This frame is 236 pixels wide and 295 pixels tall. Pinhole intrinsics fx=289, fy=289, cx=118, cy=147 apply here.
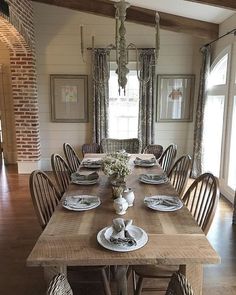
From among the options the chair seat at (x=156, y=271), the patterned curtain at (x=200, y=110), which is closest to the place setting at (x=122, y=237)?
the chair seat at (x=156, y=271)

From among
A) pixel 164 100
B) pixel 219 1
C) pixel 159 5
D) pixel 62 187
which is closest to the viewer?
pixel 62 187

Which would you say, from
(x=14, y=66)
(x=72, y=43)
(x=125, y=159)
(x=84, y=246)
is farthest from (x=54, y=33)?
(x=84, y=246)

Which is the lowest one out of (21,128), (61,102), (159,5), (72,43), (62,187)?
(62,187)

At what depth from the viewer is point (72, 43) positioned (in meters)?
5.66

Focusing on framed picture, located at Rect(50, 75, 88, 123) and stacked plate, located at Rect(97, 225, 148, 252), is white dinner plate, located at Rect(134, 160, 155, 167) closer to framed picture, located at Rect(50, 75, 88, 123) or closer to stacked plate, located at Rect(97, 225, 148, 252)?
stacked plate, located at Rect(97, 225, 148, 252)

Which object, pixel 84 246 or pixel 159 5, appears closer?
pixel 84 246

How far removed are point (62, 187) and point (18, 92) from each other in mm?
3250

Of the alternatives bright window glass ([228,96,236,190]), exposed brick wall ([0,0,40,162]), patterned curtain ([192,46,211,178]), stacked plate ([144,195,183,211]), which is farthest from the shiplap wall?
stacked plate ([144,195,183,211])

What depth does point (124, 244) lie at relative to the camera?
1606 millimetres

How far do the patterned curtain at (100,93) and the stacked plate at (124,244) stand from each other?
4074 millimetres

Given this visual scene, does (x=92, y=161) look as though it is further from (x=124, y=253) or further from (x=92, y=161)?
(x=124, y=253)

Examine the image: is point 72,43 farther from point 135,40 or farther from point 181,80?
point 181,80

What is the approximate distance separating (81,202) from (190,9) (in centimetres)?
369

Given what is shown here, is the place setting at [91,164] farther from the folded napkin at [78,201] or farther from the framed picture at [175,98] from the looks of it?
the framed picture at [175,98]
